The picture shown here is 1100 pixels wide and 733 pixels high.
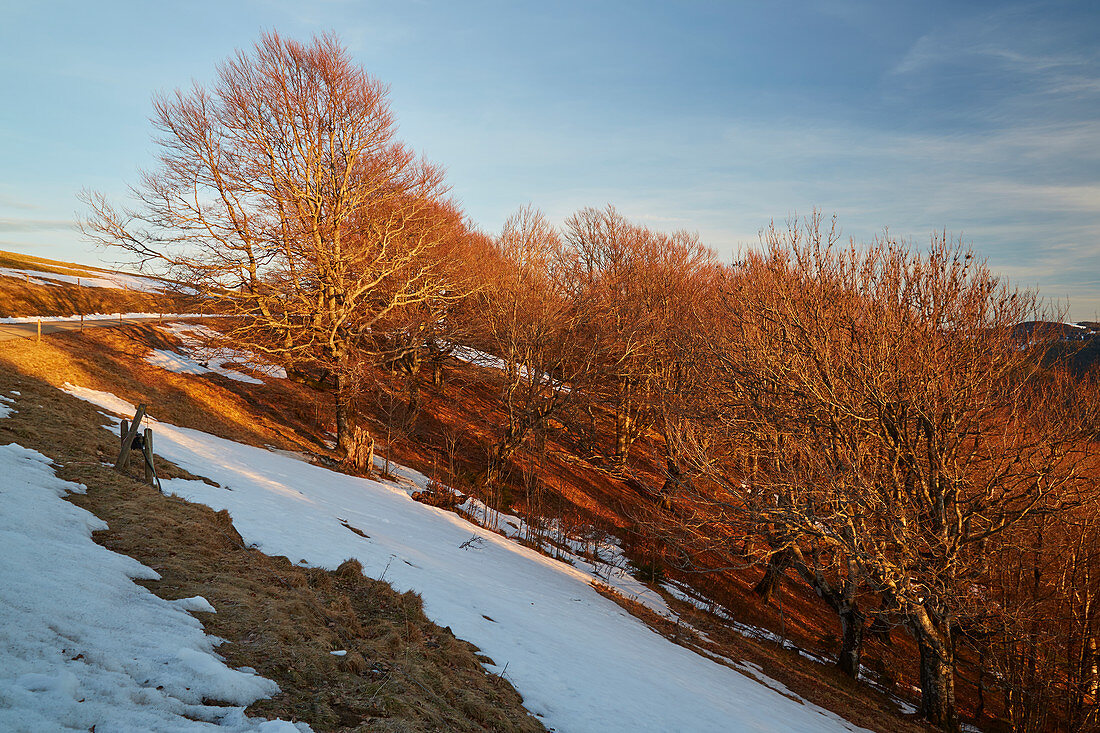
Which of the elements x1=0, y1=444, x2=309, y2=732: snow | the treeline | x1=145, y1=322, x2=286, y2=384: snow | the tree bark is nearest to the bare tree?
the treeline

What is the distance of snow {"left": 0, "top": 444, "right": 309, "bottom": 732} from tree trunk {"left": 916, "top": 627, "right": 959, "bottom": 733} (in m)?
12.7

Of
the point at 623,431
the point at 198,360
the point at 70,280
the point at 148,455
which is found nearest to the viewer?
the point at 148,455

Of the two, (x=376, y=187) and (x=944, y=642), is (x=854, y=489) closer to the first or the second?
(x=944, y=642)

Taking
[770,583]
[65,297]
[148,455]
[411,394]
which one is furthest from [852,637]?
[65,297]

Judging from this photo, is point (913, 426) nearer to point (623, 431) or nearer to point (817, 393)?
point (817, 393)

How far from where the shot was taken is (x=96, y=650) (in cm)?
349

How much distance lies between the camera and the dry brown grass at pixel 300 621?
4.14 meters

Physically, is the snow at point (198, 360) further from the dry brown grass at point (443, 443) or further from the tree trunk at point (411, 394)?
the tree trunk at point (411, 394)

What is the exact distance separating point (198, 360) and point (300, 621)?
22560mm

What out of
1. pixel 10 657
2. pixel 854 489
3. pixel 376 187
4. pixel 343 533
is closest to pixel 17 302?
pixel 376 187

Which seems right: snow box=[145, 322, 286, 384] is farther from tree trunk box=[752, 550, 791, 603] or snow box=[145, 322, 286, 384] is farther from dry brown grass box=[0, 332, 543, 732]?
tree trunk box=[752, 550, 791, 603]

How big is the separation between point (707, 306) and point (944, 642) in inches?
544

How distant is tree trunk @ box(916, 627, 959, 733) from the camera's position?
454 inches

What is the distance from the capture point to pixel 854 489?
34.1 ft
